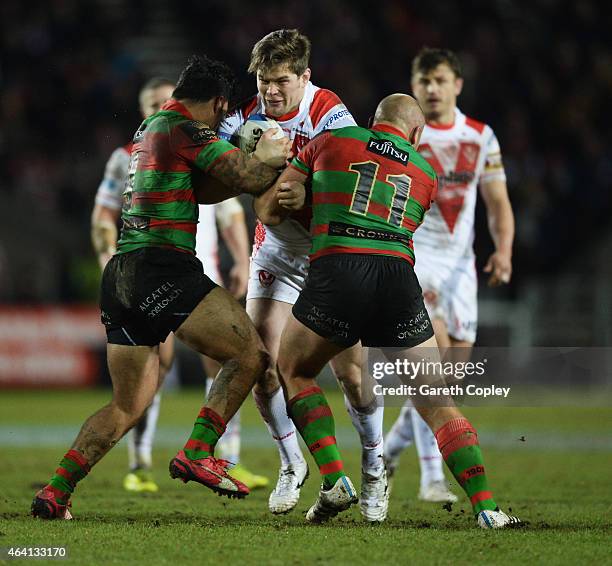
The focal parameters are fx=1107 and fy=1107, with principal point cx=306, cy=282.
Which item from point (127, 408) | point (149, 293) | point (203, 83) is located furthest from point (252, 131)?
point (127, 408)

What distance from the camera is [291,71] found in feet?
20.4

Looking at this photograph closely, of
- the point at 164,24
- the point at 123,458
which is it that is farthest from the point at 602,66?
the point at 123,458

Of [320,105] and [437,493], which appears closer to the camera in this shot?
[320,105]

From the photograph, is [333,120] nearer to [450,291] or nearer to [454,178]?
[454,178]

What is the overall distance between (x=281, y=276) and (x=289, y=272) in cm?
5

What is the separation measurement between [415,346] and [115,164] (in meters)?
3.45

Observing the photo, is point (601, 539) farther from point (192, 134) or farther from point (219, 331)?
point (192, 134)

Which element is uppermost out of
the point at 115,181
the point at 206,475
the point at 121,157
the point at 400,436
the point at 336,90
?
the point at 121,157

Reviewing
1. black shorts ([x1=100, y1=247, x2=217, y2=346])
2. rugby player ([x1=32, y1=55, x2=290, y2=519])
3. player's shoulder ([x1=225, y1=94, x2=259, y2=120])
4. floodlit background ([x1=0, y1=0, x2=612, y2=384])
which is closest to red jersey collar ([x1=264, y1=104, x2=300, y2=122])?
player's shoulder ([x1=225, y1=94, x2=259, y2=120])

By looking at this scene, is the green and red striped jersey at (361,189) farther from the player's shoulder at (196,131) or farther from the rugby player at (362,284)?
the player's shoulder at (196,131)

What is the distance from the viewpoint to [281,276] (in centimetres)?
662

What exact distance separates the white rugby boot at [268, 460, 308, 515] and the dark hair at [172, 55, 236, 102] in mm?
2151

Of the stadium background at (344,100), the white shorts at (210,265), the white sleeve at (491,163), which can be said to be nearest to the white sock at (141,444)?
the white shorts at (210,265)

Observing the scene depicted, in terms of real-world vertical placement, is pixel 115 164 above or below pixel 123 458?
above
